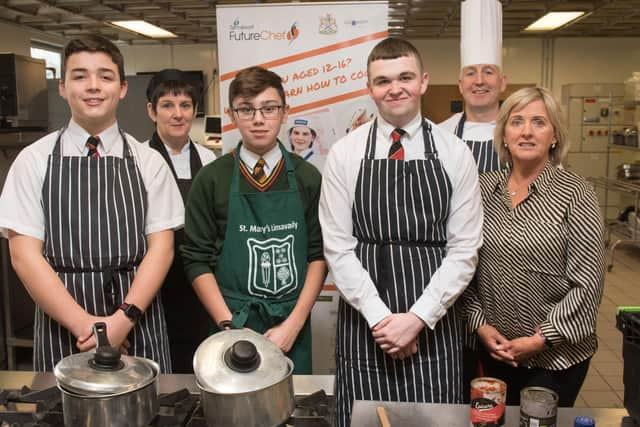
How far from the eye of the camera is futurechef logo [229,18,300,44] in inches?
97.8

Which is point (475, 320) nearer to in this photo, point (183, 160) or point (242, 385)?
point (242, 385)

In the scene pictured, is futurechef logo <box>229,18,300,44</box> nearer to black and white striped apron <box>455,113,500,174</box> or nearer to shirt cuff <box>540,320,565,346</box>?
black and white striped apron <box>455,113,500,174</box>

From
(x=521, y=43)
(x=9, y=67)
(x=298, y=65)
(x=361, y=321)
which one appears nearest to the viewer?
(x=361, y=321)

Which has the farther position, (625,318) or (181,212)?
(181,212)

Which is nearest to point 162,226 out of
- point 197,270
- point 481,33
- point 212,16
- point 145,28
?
point 197,270

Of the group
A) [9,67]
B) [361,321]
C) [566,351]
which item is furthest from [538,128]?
[9,67]

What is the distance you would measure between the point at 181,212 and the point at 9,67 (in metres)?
2.95

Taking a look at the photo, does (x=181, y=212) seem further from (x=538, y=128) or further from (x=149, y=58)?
(x=149, y=58)

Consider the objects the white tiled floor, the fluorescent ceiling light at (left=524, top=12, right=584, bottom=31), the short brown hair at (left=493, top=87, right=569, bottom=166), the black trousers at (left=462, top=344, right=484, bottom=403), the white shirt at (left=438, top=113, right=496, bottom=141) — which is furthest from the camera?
the fluorescent ceiling light at (left=524, top=12, right=584, bottom=31)

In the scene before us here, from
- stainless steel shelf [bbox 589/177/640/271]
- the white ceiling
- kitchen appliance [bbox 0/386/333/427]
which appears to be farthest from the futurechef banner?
stainless steel shelf [bbox 589/177/640/271]

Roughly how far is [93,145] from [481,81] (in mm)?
1457

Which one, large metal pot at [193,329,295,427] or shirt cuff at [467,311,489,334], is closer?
large metal pot at [193,329,295,427]

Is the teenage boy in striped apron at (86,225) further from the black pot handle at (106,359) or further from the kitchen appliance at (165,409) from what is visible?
the black pot handle at (106,359)

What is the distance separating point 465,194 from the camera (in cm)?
170
